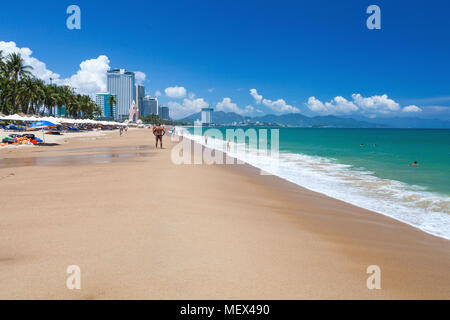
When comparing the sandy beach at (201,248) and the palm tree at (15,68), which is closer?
the sandy beach at (201,248)

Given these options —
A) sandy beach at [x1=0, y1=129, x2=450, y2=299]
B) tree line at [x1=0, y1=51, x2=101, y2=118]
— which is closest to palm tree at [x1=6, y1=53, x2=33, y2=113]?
tree line at [x1=0, y1=51, x2=101, y2=118]

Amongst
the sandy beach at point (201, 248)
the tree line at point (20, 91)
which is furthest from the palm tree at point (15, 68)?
the sandy beach at point (201, 248)

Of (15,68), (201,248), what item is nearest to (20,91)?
(15,68)

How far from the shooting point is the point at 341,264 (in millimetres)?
3879

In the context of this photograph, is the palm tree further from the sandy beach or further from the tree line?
the sandy beach

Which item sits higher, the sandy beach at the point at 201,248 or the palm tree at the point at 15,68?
the palm tree at the point at 15,68

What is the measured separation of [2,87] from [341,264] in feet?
247

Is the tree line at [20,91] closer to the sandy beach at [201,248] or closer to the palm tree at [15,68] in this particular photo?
the palm tree at [15,68]

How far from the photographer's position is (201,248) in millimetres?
4059

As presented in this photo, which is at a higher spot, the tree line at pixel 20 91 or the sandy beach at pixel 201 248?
the tree line at pixel 20 91

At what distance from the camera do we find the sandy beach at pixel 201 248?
308 centimetres

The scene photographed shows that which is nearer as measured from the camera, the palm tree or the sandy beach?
the sandy beach

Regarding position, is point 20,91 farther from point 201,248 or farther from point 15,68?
point 201,248

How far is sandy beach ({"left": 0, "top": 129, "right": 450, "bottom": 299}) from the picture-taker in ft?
10.1
